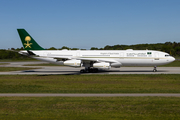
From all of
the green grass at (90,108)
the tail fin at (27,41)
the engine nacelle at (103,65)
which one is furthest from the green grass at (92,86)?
the tail fin at (27,41)

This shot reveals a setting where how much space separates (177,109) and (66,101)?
752 cm

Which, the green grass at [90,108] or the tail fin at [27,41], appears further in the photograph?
the tail fin at [27,41]

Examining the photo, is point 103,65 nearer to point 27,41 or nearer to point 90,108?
point 27,41

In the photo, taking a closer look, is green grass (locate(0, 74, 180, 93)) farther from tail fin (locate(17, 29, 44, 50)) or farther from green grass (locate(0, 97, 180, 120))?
tail fin (locate(17, 29, 44, 50))

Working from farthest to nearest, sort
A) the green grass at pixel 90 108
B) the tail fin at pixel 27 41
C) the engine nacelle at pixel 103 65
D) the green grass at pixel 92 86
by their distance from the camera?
1. the tail fin at pixel 27 41
2. the engine nacelle at pixel 103 65
3. the green grass at pixel 92 86
4. the green grass at pixel 90 108

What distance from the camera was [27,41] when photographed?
41.0 metres

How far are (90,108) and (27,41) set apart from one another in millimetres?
31272

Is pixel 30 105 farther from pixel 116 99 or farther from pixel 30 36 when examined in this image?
pixel 30 36

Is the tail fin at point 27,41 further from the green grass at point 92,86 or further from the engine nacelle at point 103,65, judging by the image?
the green grass at point 92,86

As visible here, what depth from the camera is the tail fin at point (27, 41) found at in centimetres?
4070

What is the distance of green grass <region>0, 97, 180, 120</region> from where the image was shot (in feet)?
38.5

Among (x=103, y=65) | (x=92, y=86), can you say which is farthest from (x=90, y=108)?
(x=103, y=65)

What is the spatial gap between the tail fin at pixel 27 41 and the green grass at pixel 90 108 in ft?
87.1

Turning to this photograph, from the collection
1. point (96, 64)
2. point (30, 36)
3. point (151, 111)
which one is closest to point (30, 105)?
point (151, 111)
